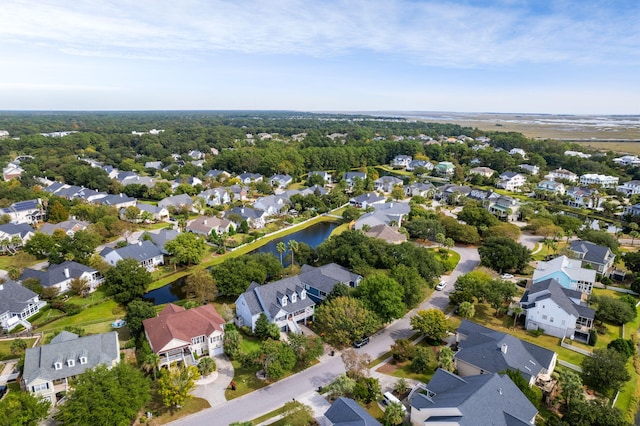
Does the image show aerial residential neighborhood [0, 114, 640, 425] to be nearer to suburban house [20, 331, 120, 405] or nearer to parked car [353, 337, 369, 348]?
suburban house [20, 331, 120, 405]

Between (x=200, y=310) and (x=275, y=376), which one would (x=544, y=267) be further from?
(x=200, y=310)

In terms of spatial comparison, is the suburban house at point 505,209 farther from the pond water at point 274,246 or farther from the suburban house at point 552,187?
the pond water at point 274,246

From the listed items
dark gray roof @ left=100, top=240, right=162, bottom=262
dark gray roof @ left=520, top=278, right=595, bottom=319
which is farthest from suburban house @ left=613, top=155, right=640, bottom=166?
dark gray roof @ left=100, top=240, right=162, bottom=262

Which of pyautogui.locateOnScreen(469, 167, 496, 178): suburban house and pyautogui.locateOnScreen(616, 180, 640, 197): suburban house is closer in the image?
pyautogui.locateOnScreen(616, 180, 640, 197): suburban house

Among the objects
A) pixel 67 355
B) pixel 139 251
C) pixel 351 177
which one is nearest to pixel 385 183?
pixel 351 177

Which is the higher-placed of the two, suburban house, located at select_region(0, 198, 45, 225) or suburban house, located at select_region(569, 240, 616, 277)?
suburban house, located at select_region(569, 240, 616, 277)

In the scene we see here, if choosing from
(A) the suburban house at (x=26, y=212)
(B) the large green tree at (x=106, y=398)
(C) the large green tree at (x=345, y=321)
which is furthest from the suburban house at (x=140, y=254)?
(A) the suburban house at (x=26, y=212)

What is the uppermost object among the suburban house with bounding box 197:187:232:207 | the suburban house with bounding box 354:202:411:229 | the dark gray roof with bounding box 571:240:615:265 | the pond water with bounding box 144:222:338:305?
the dark gray roof with bounding box 571:240:615:265

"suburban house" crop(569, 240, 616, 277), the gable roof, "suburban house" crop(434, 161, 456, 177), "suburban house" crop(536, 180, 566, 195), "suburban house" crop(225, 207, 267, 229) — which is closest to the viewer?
the gable roof
